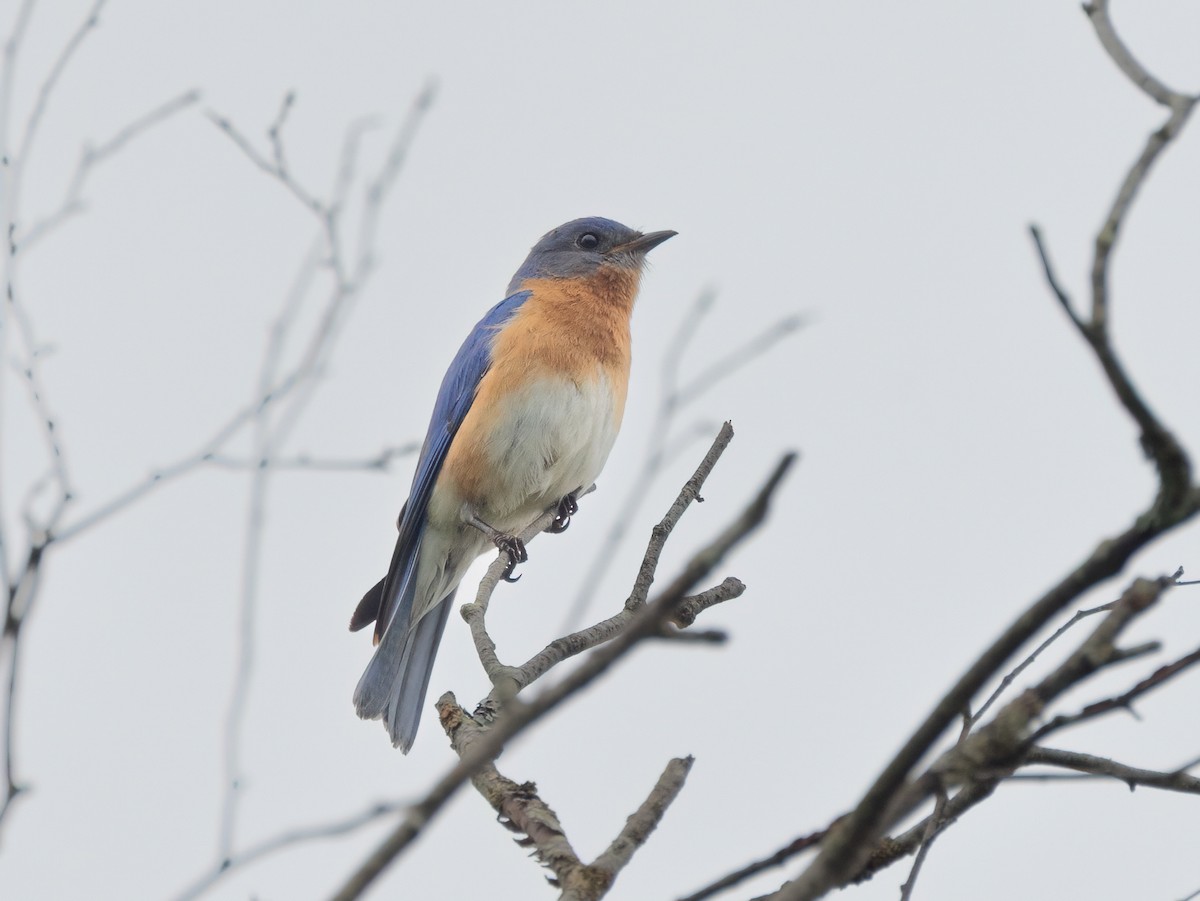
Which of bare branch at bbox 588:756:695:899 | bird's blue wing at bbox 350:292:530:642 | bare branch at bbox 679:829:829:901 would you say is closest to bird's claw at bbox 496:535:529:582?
bird's blue wing at bbox 350:292:530:642

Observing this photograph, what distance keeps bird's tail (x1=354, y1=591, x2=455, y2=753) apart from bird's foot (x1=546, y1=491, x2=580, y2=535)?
0.94m

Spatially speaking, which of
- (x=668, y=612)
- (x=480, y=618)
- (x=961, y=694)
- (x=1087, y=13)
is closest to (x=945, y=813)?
(x=961, y=694)

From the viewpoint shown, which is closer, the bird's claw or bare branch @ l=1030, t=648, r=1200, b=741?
bare branch @ l=1030, t=648, r=1200, b=741

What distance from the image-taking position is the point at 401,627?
280 inches

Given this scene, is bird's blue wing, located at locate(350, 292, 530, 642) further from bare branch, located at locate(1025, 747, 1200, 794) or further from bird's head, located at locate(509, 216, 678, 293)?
bare branch, located at locate(1025, 747, 1200, 794)

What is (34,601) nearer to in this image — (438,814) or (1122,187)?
(438,814)

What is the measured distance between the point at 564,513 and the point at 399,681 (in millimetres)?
1243

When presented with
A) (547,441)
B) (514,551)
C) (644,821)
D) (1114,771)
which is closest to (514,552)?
(514,551)

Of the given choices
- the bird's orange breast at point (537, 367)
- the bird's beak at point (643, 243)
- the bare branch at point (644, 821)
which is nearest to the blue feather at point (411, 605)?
Answer: the bird's orange breast at point (537, 367)

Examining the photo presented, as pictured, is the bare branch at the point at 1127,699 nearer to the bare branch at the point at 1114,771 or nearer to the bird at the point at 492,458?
the bare branch at the point at 1114,771

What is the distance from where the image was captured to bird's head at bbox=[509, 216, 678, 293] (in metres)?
8.05

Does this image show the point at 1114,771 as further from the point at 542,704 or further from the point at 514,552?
the point at 514,552

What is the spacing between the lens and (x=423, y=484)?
23.6 feet

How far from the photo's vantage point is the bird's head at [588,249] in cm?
805
